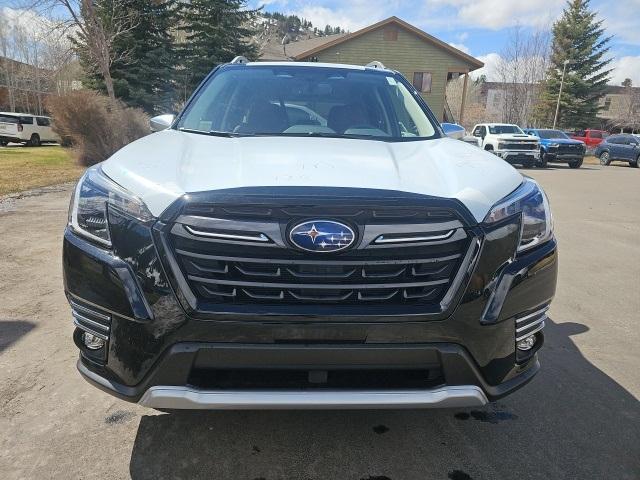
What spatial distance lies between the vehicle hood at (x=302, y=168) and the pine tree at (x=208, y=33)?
24322mm

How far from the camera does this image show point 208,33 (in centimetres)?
2528

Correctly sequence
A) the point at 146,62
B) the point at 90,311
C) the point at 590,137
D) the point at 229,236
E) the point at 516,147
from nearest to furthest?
1. the point at 229,236
2. the point at 90,311
3. the point at 516,147
4. the point at 146,62
5. the point at 590,137

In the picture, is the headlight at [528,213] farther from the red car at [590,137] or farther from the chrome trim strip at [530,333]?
the red car at [590,137]

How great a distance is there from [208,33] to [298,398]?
26.5m

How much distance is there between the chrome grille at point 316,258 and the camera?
1.83m

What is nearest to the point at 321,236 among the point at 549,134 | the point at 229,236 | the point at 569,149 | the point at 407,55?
the point at 229,236

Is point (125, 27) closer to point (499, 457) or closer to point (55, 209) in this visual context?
point (55, 209)

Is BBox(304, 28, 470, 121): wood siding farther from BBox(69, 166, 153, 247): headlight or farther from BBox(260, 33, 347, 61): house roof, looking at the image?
BBox(69, 166, 153, 247): headlight

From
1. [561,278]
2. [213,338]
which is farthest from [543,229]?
[561,278]

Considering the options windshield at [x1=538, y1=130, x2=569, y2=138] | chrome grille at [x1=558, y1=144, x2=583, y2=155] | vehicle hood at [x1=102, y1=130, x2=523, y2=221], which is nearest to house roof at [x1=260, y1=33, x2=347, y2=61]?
windshield at [x1=538, y1=130, x2=569, y2=138]

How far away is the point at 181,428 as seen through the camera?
99.4 inches

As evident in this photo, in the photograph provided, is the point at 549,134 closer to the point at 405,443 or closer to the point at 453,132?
the point at 453,132

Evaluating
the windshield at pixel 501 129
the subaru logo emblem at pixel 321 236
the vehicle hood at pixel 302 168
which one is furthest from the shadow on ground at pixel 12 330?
the windshield at pixel 501 129

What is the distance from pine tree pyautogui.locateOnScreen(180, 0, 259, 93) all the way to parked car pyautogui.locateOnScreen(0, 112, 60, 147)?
8388mm
